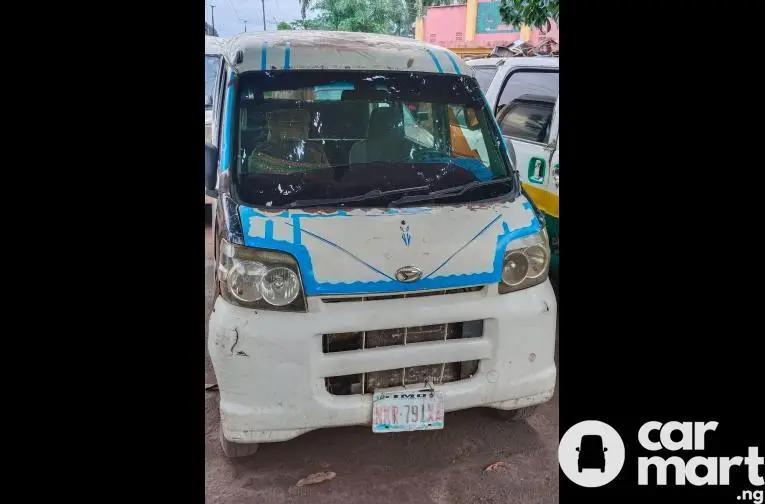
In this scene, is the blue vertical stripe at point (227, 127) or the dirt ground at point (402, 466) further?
the blue vertical stripe at point (227, 127)

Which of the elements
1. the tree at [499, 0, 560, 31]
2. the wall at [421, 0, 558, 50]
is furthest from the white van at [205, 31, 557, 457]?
the wall at [421, 0, 558, 50]

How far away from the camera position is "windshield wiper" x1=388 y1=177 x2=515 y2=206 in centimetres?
A: 260

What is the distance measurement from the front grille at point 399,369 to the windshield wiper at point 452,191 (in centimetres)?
59

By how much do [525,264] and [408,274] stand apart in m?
0.59

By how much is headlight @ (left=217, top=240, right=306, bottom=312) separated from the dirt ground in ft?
2.86

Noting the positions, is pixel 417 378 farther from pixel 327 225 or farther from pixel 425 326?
pixel 327 225

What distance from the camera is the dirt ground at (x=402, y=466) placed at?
2508 mm

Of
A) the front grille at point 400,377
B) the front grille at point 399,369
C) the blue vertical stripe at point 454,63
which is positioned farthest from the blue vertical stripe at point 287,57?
the front grille at point 400,377

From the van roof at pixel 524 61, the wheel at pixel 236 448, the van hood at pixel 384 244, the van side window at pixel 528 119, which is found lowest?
the wheel at pixel 236 448

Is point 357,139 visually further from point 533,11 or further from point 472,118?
point 533,11

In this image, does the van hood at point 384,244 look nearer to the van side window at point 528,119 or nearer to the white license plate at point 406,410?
the white license plate at point 406,410

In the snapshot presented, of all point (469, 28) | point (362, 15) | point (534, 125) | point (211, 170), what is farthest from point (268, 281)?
point (469, 28)

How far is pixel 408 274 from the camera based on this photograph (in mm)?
2314
